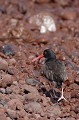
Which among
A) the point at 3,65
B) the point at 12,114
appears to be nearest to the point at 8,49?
the point at 3,65

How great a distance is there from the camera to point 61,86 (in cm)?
1210

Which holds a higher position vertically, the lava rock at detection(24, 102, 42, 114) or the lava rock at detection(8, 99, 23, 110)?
the lava rock at detection(8, 99, 23, 110)

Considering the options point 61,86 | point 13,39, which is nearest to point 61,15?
point 13,39

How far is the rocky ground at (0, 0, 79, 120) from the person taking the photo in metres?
11.2

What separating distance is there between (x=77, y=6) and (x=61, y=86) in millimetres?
6986

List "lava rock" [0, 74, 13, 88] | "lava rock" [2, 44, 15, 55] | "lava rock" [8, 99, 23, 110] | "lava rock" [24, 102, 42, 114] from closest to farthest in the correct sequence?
"lava rock" [8, 99, 23, 110], "lava rock" [24, 102, 42, 114], "lava rock" [0, 74, 13, 88], "lava rock" [2, 44, 15, 55]

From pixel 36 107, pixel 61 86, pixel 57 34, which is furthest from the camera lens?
pixel 57 34

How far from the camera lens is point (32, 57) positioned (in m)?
14.1

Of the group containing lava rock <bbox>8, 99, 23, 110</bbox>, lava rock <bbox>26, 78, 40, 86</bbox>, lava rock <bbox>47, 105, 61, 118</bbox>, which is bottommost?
lava rock <bbox>47, 105, 61, 118</bbox>

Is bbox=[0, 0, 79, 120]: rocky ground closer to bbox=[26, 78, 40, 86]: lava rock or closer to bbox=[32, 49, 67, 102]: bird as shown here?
bbox=[26, 78, 40, 86]: lava rock

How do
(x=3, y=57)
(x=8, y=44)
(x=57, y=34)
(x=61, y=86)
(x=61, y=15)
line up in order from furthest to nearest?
(x=61, y=15), (x=57, y=34), (x=8, y=44), (x=3, y=57), (x=61, y=86)

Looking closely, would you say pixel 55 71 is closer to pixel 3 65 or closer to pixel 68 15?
pixel 3 65

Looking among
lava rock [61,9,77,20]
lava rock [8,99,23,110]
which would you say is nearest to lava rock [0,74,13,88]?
lava rock [8,99,23,110]

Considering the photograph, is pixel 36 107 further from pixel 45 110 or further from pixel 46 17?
pixel 46 17
